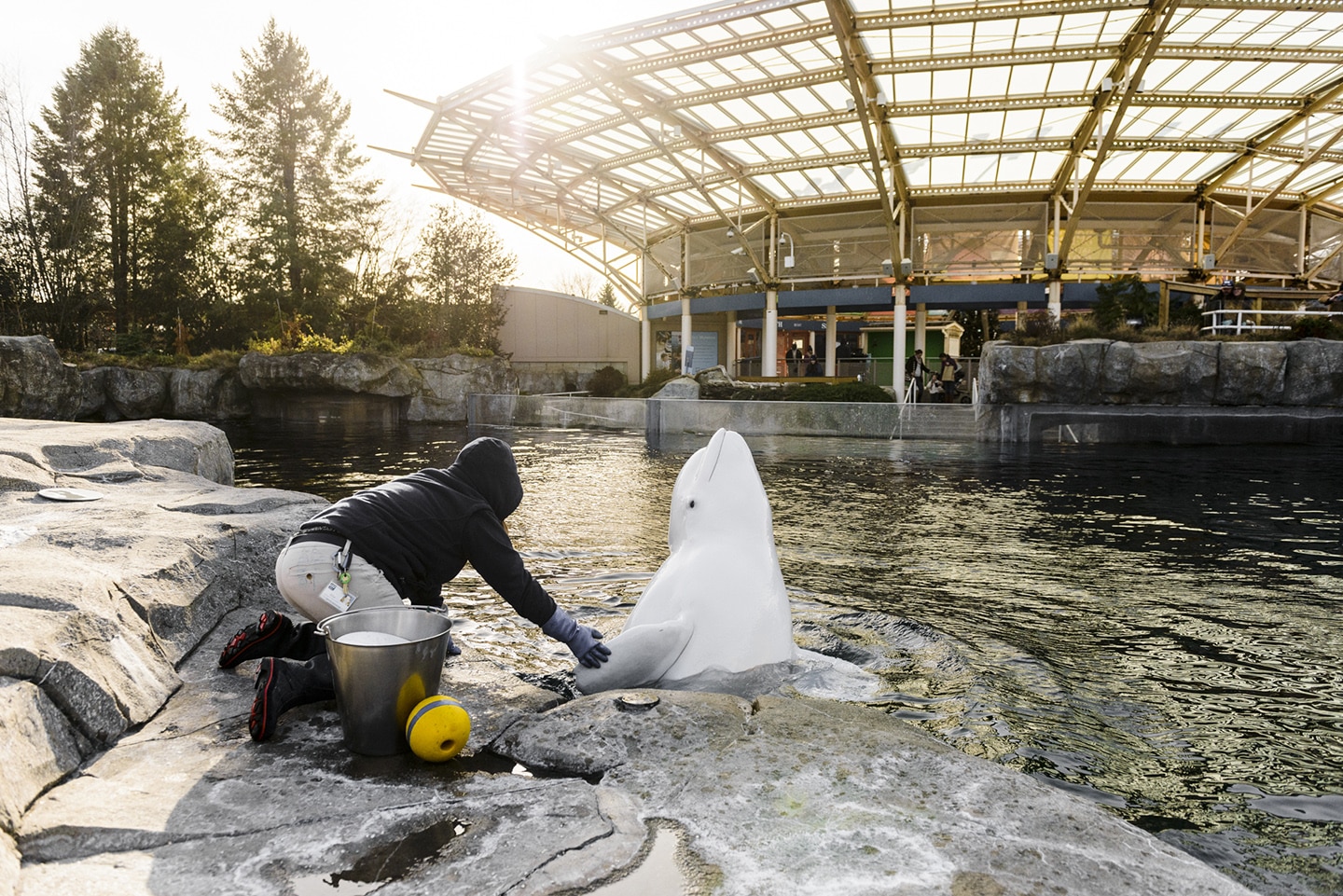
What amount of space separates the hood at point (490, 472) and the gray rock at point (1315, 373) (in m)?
19.5

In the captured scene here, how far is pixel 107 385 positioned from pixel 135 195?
10104 mm

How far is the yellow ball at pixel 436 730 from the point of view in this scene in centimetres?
269

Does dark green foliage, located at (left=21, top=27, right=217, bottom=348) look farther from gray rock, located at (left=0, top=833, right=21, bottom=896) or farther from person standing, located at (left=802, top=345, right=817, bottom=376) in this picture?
gray rock, located at (left=0, top=833, right=21, bottom=896)

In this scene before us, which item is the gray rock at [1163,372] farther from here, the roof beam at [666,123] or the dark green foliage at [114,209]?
the dark green foliage at [114,209]

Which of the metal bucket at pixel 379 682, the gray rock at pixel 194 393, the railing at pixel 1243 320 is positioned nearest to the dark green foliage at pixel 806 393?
the railing at pixel 1243 320

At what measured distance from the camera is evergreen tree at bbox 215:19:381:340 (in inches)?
1286

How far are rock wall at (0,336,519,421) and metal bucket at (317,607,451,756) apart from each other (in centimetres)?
2448

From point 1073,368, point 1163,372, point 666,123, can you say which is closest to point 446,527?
point 1073,368

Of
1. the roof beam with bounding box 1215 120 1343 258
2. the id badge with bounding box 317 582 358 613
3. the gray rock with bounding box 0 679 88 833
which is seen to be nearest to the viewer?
the gray rock with bounding box 0 679 88 833

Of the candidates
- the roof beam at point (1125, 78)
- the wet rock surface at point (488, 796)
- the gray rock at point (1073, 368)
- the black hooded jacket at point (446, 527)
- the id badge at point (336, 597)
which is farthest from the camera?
the gray rock at point (1073, 368)

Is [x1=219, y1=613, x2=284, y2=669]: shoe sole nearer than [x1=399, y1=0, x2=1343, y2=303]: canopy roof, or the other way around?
[x1=219, y1=613, x2=284, y2=669]: shoe sole

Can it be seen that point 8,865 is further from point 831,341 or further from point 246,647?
point 831,341

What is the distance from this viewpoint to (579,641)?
11.7 feet

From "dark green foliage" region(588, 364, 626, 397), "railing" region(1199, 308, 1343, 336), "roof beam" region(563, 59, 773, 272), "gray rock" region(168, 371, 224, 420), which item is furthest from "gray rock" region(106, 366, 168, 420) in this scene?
"railing" region(1199, 308, 1343, 336)
